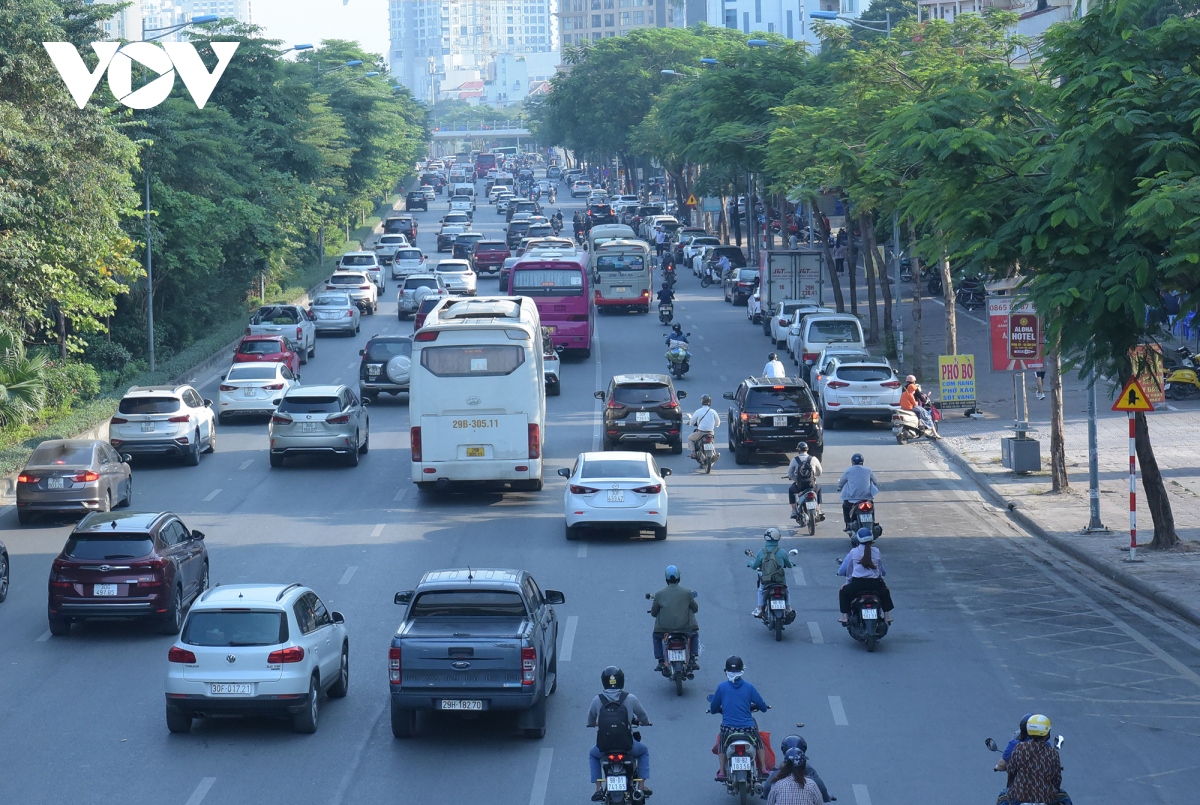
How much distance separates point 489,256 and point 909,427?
41957 millimetres

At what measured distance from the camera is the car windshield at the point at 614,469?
81.0 feet

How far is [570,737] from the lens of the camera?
15.1 m

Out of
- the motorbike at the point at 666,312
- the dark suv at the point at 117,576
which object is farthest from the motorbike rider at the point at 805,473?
the motorbike at the point at 666,312

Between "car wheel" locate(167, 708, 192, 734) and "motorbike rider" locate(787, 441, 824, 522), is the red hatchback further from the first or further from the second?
"car wheel" locate(167, 708, 192, 734)

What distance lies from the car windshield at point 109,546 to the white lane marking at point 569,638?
5.15m

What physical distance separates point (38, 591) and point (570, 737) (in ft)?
33.4

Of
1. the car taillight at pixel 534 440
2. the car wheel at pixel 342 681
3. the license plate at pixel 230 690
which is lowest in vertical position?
the car wheel at pixel 342 681

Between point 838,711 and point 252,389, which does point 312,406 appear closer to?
point 252,389

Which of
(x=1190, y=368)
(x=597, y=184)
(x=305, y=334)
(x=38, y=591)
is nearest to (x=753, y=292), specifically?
(x=305, y=334)

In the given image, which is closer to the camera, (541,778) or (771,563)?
(541,778)

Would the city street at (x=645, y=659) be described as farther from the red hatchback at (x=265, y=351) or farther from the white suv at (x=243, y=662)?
the red hatchback at (x=265, y=351)

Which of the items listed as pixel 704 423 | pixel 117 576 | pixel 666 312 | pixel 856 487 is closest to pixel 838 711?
pixel 856 487

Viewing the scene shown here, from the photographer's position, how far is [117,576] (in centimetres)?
1888

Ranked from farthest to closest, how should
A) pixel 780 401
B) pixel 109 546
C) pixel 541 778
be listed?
pixel 780 401, pixel 109 546, pixel 541 778
